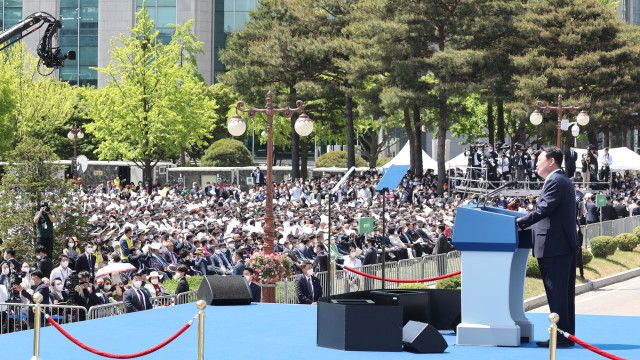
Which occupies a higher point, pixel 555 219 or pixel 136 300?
pixel 555 219

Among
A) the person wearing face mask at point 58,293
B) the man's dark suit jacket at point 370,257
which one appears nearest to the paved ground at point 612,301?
the man's dark suit jacket at point 370,257

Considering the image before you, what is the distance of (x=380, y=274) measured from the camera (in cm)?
2425

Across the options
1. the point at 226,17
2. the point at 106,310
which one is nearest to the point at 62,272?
the point at 106,310

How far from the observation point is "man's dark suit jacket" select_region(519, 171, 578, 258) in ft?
34.9

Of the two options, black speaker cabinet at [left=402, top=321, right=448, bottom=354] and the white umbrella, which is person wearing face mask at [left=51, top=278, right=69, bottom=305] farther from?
black speaker cabinet at [left=402, top=321, right=448, bottom=354]

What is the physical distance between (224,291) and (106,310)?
130 inches

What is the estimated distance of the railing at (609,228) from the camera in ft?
116

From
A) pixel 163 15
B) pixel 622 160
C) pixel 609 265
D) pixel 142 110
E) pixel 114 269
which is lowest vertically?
pixel 609 265

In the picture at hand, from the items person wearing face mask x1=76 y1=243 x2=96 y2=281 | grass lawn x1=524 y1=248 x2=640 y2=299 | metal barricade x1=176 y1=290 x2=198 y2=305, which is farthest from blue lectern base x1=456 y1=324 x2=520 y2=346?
grass lawn x1=524 y1=248 x2=640 y2=299

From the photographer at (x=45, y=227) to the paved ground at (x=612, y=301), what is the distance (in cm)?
1115

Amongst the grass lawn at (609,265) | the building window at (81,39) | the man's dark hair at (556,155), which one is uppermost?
the building window at (81,39)

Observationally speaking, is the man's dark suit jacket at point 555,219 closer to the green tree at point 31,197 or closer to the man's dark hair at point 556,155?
the man's dark hair at point 556,155

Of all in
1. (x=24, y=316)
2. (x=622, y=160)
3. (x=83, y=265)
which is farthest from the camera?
(x=622, y=160)

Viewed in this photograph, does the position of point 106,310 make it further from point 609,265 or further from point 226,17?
point 226,17
